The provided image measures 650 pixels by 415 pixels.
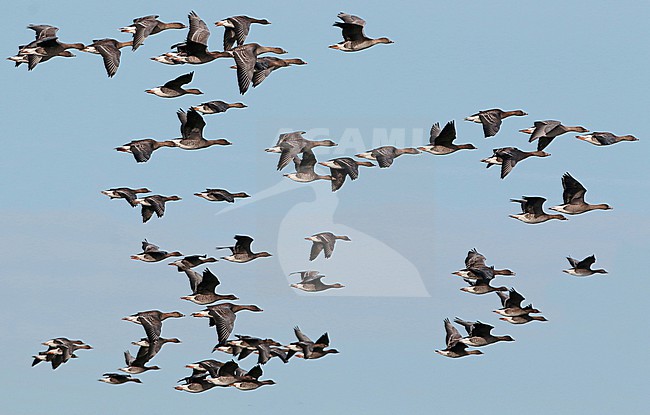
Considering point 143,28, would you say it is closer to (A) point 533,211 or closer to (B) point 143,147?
(B) point 143,147

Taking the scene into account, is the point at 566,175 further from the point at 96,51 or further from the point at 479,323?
the point at 96,51

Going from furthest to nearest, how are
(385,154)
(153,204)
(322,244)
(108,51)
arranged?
(322,244) < (385,154) < (153,204) < (108,51)

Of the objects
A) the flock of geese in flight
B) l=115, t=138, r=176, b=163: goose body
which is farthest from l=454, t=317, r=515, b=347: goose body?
l=115, t=138, r=176, b=163: goose body

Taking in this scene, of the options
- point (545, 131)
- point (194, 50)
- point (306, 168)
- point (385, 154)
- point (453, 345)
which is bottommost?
point (453, 345)

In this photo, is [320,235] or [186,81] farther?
[320,235]

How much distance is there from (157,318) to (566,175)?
13.5 meters

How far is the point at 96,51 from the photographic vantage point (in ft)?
201

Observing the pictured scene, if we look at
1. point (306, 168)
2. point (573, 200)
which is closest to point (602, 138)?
point (573, 200)

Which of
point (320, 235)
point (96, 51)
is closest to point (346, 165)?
point (320, 235)

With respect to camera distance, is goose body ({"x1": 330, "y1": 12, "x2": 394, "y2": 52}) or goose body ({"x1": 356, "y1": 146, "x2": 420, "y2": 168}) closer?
goose body ({"x1": 330, "y1": 12, "x2": 394, "y2": 52})

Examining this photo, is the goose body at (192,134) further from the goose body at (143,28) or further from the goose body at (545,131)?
the goose body at (545,131)

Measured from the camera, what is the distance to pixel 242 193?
218ft

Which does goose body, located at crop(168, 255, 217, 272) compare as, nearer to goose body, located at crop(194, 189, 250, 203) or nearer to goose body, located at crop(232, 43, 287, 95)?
goose body, located at crop(194, 189, 250, 203)

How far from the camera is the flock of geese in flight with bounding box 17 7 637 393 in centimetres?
6169
